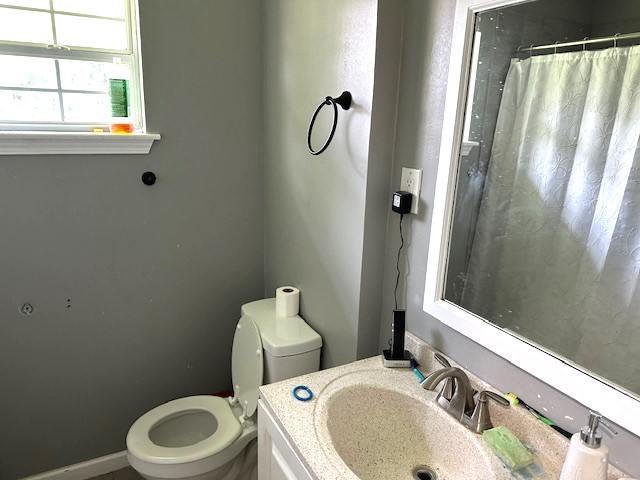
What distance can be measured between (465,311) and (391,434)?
377mm

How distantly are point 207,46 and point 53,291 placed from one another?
44.2 inches

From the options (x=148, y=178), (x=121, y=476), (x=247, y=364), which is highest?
(x=148, y=178)

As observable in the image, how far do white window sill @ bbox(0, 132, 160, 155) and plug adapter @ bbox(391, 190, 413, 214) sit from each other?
3.22 ft

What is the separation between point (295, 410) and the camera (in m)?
1.11

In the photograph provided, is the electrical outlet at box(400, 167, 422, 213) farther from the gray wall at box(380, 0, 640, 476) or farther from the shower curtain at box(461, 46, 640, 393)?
the shower curtain at box(461, 46, 640, 393)

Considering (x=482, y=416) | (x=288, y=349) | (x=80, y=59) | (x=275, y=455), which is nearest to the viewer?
(x=482, y=416)

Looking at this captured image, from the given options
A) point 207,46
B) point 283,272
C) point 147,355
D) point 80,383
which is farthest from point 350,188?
point 80,383

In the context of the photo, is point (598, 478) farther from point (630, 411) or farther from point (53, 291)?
point (53, 291)

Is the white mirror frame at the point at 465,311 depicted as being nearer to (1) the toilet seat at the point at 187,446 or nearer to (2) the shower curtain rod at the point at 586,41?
(2) the shower curtain rod at the point at 586,41

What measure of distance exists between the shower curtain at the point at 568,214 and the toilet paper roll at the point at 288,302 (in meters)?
0.76

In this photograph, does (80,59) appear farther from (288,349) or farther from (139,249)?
(288,349)

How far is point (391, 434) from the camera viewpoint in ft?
3.87

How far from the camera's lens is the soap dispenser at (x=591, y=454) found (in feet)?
2.54

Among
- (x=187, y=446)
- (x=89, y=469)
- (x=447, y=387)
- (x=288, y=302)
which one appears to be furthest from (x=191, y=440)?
(x=447, y=387)
